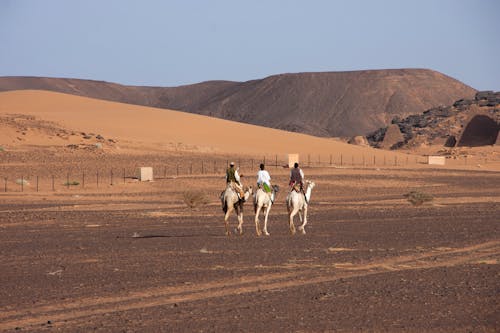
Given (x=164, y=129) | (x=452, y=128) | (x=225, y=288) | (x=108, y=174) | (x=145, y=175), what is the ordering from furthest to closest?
(x=452, y=128), (x=164, y=129), (x=108, y=174), (x=145, y=175), (x=225, y=288)

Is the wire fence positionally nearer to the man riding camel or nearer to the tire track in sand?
the man riding camel

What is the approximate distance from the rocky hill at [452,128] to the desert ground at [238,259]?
51250 millimetres

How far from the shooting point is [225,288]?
16.0 m

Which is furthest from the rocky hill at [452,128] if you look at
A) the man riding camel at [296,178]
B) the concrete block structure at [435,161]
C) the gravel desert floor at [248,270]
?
the man riding camel at [296,178]

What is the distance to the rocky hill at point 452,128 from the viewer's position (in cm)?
10981

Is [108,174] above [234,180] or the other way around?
the other way around

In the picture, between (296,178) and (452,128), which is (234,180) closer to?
(296,178)

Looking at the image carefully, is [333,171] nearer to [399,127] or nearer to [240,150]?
[240,150]

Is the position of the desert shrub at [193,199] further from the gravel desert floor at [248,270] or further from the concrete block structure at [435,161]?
the concrete block structure at [435,161]

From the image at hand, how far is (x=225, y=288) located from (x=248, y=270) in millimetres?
2420

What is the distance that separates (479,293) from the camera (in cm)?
1492

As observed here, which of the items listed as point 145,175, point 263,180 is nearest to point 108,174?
point 145,175

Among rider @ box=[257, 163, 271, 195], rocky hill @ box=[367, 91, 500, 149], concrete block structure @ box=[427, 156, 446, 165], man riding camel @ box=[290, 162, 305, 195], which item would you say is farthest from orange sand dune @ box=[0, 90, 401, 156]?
rider @ box=[257, 163, 271, 195]

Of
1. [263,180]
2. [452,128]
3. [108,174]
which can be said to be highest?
[452,128]
